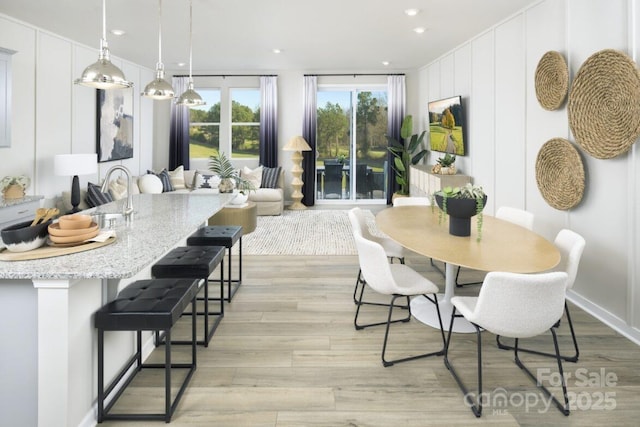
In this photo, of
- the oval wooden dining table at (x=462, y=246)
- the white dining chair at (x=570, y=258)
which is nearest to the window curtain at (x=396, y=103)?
the oval wooden dining table at (x=462, y=246)

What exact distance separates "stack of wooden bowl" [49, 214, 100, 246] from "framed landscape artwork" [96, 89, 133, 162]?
16.9 feet

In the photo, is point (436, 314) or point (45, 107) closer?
point (436, 314)

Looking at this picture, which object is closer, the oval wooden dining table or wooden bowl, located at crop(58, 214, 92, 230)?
wooden bowl, located at crop(58, 214, 92, 230)

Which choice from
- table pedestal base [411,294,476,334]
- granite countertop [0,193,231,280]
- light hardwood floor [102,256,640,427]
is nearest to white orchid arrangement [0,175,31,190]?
granite countertop [0,193,231,280]

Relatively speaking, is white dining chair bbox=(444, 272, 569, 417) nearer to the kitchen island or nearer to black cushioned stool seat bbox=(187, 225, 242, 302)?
the kitchen island

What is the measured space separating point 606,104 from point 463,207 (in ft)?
4.45

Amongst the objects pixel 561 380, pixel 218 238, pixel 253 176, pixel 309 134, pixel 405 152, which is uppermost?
pixel 309 134

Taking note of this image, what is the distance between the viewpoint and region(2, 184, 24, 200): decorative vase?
4422 millimetres

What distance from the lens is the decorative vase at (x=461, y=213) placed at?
290 centimetres

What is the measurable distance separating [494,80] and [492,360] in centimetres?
368

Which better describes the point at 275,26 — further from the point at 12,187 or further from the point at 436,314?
the point at 436,314

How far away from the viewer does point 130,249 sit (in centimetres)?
207

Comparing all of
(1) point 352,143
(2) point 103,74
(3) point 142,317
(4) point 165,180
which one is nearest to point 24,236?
(3) point 142,317

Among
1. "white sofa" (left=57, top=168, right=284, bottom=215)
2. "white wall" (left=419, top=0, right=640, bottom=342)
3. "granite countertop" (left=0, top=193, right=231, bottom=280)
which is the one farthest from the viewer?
"white sofa" (left=57, top=168, right=284, bottom=215)
